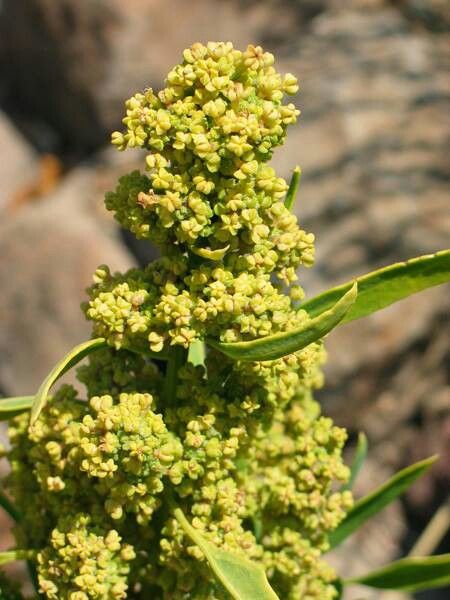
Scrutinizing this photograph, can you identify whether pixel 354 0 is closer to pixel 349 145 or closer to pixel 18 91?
pixel 349 145

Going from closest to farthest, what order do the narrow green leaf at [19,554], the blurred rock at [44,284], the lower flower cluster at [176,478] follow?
the lower flower cluster at [176,478], the narrow green leaf at [19,554], the blurred rock at [44,284]

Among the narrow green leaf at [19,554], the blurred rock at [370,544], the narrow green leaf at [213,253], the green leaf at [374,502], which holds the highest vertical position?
the narrow green leaf at [213,253]

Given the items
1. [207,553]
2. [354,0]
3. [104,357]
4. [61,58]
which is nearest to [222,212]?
[104,357]

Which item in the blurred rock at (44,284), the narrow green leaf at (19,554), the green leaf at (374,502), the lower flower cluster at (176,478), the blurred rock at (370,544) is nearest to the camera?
the lower flower cluster at (176,478)

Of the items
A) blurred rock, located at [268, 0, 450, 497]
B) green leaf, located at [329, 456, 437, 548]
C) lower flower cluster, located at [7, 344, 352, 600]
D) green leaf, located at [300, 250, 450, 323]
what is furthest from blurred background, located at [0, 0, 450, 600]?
green leaf, located at [300, 250, 450, 323]

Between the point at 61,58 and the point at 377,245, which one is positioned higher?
the point at 61,58

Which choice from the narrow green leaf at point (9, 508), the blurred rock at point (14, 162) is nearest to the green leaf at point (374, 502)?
the narrow green leaf at point (9, 508)

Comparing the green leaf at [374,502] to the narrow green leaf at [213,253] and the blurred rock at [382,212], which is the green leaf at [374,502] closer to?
the narrow green leaf at [213,253]

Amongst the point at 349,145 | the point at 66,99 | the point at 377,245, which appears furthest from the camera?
the point at 66,99
